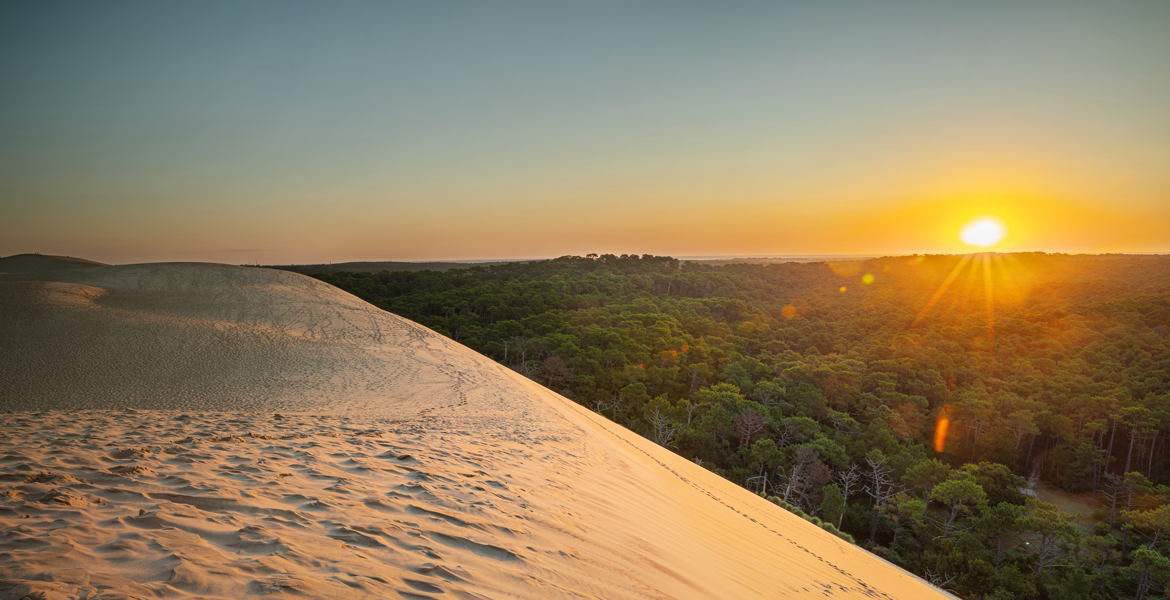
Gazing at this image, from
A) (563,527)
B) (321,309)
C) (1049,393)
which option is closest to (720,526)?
(563,527)

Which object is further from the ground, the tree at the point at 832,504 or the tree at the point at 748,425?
the tree at the point at 748,425

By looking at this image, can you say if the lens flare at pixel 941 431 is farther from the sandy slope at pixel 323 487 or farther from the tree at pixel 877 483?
the sandy slope at pixel 323 487

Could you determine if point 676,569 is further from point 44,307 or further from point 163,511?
point 44,307

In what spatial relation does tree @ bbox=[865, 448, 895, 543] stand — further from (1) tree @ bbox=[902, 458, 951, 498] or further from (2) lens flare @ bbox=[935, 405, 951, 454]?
(2) lens flare @ bbox=[935, 405, 951, 454]

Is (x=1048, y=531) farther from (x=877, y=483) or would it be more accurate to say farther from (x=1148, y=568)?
(x=877, y=483)

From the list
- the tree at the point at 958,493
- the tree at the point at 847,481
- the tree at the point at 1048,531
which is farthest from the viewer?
the tree at the point at 847,481

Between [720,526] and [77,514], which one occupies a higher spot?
[77,514]

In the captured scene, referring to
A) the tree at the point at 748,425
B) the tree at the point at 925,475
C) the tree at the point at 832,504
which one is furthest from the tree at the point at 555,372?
the tree at the point at 925,475
